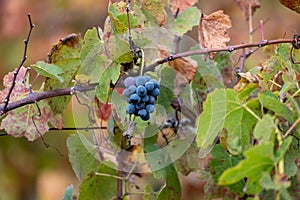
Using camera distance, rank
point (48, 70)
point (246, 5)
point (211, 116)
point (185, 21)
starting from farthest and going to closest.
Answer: point (246, 5) → point (185, 21) → point (48, 70) → point (211, 116)

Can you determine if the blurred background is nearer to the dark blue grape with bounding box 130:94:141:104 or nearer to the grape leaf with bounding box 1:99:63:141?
the grape leaf with bounding box 1:99:63:141

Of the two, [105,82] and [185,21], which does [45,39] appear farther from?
[105,82]

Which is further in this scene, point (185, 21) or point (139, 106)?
point (185, 21)

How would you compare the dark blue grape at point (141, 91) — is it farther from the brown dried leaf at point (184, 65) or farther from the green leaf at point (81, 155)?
the green leaf at point (81, 155)

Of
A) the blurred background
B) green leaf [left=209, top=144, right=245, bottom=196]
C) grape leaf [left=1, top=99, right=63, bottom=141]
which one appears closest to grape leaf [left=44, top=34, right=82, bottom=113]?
grape leaf [left=1, top=99, right=63, bottom=141]

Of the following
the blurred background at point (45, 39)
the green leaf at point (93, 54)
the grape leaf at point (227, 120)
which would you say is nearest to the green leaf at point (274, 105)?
the grape leaf at point (227, 120)

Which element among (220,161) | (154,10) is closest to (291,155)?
(220,161)
